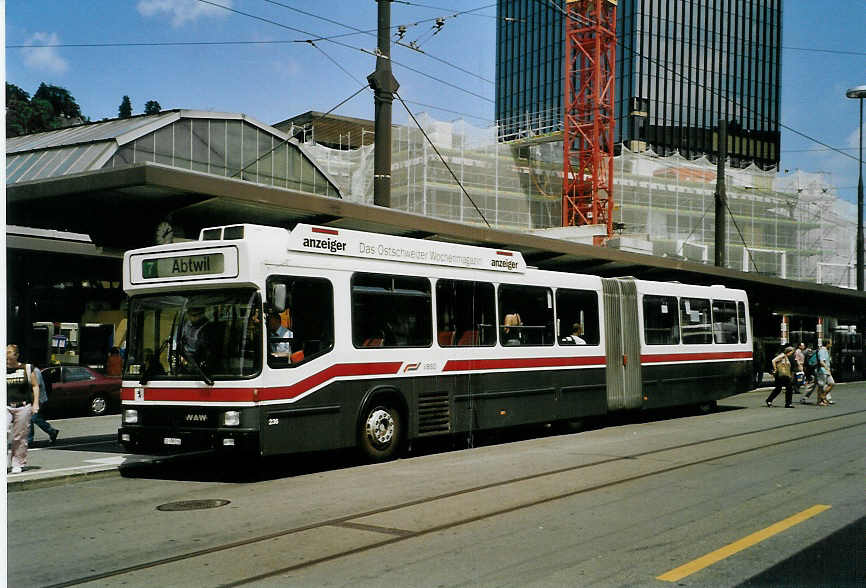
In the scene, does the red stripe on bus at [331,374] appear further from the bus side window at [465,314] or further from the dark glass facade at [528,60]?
the dark glass facade at [528,60]

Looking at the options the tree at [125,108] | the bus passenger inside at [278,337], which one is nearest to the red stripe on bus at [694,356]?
the bus passenger inside at [278,337]

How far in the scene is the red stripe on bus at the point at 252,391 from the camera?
11281mm

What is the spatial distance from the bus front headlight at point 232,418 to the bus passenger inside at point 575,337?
289 inches

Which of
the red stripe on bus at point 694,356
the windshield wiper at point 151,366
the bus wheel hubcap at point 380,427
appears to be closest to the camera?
the windshield wiper at point 151,366

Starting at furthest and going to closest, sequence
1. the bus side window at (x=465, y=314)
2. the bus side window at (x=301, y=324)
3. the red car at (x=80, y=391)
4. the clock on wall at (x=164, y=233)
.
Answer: the red car at (x=80, y=391) < the clock on wall at (x=164, y=233) < the bus side window at (x=465, y=314) < the bus side window at (x=301, y=324)

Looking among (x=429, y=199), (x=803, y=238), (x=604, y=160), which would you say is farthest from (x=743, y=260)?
(x=429, y=199)

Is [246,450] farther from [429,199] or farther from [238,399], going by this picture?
[429,199]

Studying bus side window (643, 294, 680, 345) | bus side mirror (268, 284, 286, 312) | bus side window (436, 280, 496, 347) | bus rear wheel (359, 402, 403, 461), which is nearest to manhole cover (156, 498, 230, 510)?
bus side mirror (268, 284, 286, 312)

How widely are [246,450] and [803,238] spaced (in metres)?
67.0

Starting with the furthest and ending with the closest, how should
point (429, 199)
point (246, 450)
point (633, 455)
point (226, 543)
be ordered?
1. point (429, 199)
2. point (633, 455)
3. point (246, 450)
4. point (226, 543)

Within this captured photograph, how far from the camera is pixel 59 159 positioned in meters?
36.6

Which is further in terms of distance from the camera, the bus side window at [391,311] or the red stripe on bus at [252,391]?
the bus side window at [391,311]

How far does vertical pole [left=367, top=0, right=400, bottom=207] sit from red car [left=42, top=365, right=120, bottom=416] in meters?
10.0

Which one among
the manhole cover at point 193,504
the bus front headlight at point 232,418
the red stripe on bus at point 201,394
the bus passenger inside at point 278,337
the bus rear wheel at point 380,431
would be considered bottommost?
the manhole cover at point 193,504
